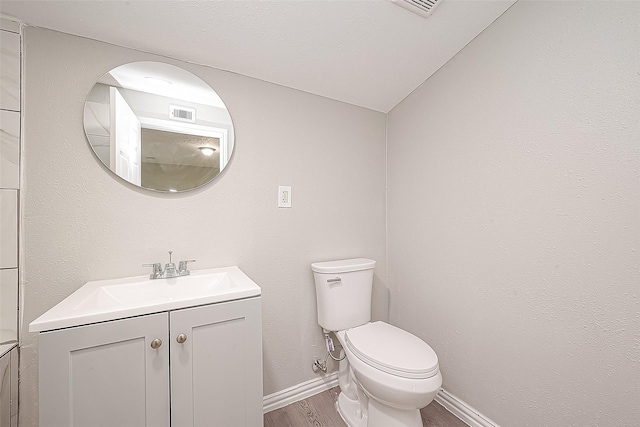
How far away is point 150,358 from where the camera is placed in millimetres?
845

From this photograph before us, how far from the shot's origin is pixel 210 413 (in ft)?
3.06

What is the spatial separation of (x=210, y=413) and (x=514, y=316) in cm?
133

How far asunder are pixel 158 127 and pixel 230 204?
0.49 m

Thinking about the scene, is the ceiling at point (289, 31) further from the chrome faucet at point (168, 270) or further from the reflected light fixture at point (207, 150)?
the chrome faucet at point (168, 270)

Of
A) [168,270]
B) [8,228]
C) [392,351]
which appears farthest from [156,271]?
[392,351]

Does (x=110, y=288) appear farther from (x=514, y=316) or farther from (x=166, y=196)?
(x=514, y=316)

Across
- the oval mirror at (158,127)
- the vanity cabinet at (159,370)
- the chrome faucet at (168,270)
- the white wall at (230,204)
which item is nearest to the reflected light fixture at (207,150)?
the oval mirror at (158,127)

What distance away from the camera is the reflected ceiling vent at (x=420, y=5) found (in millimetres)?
1119

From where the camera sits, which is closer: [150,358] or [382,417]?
[150,358]

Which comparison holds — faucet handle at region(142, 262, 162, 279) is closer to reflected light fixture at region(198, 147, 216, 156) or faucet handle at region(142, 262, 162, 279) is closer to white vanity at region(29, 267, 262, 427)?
white vanity at region(29, 267, 262, 427)

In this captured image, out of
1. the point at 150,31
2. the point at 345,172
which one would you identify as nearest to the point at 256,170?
the point at 345,172

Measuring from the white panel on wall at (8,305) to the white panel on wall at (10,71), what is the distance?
640mm

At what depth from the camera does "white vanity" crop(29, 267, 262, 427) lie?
75cm

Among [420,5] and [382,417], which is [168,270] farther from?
[420,5]
